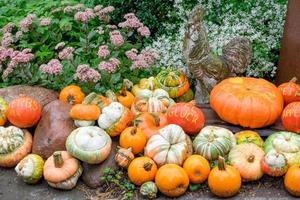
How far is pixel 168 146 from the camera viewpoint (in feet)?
16.2

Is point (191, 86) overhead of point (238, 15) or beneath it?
beneath

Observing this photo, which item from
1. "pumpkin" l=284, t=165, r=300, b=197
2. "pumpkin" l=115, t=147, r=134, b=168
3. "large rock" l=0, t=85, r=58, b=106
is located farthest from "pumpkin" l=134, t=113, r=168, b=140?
"pumpkin" l=284, t=165, r=300, b=197

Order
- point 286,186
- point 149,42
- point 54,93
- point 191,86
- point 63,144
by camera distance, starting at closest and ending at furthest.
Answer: point 286,186 < point 63,144 < point 54,93 < point 191,86 < point 149,42

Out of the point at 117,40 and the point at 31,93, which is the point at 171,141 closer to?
the point at 117,40

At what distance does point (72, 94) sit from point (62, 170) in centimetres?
103

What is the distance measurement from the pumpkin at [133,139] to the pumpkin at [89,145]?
0.45 ft

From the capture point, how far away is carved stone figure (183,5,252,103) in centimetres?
562

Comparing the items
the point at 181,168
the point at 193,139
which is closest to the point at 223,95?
the point at 193,139

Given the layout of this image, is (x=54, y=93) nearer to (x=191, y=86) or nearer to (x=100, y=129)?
(x=100, y=129)

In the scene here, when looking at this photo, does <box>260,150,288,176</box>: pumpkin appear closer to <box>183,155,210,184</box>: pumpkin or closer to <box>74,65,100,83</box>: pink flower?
<box>183,155,210,184</box>: pumpkin

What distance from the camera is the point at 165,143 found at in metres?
4.95

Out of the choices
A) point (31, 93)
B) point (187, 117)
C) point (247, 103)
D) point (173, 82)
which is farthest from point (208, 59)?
point (31, 93)

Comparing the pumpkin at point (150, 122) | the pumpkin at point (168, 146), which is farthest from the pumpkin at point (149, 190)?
the pumpkin at point (150, 122)

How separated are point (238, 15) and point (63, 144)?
123 inches
